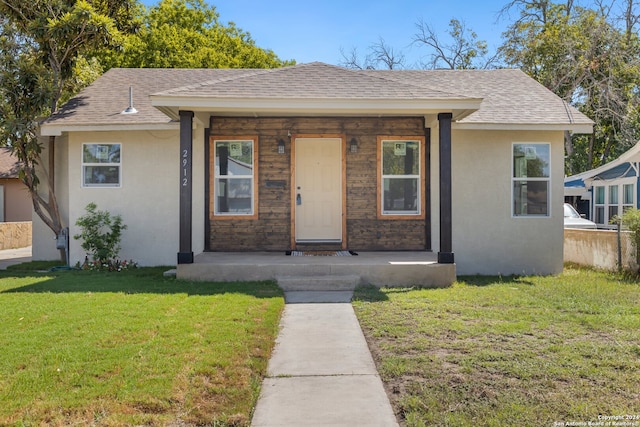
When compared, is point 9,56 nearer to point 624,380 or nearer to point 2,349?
point 2,349

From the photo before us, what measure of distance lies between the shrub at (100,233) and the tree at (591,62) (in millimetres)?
16637

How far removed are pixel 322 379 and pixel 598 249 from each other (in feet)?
26.2

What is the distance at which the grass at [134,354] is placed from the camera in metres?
3.27

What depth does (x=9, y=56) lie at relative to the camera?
10055 mm

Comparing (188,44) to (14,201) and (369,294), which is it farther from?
(369,294)

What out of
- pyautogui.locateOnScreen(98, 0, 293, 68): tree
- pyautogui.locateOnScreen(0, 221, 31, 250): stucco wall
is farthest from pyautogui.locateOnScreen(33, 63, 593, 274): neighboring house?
pyautogui.locateOnScreen(98, 0, 293, 68): tree

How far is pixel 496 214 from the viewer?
31.7 feet

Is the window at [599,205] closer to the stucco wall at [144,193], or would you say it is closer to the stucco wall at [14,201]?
the stucco wall at [144,193]

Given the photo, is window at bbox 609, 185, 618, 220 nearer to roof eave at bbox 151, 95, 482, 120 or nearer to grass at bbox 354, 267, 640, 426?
grass at bbox 354, 267, 640, 426

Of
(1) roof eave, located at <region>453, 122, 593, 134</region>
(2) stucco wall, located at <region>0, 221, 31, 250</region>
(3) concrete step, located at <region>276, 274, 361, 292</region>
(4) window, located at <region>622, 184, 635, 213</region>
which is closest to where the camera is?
(3) concrete step, located at <region>276, 274, 361, 292</region>

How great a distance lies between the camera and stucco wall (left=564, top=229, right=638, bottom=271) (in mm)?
8852

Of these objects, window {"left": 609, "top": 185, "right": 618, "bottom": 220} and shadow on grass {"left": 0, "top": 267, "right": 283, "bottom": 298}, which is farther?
window {"left": 609, "top": 185, "right": 618, "bottom": 220}

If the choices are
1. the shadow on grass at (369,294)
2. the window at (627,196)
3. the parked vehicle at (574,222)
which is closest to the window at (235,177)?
the shadow on grass at (369,294)

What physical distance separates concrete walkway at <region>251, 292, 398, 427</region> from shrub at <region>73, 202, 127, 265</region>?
5000 millimetres
